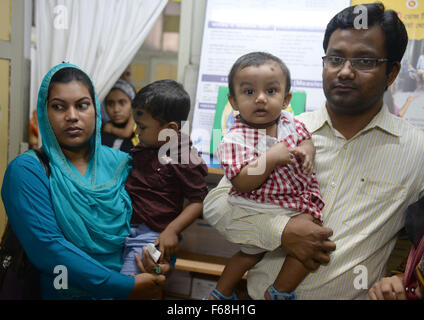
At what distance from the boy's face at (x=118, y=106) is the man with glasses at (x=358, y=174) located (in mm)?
906

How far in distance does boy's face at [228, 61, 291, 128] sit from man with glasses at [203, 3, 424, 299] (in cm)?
19

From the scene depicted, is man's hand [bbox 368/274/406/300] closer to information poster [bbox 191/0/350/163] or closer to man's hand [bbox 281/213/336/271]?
man's hand [bbox 281/213/336/271]

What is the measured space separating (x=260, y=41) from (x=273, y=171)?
0.94 meters

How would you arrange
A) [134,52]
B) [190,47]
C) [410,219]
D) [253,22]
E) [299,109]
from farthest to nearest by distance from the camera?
1. [190,47]
2. [134,52]
3. [253,22]
4. [299,109]
5. [410,219]

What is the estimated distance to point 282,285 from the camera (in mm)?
1102

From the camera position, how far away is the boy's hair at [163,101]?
1.21m

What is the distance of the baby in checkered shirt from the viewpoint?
1035mm

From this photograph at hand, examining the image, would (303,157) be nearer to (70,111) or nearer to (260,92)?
(260,92)

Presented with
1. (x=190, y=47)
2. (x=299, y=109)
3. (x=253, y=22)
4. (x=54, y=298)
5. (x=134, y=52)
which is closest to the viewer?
(x=54, y=298)

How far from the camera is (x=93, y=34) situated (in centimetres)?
177
